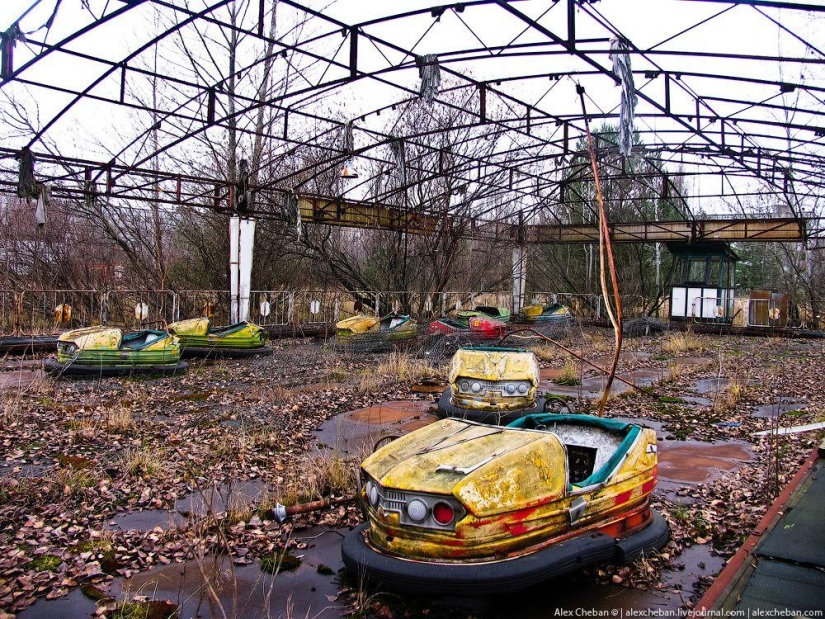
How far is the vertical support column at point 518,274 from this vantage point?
19188 mm

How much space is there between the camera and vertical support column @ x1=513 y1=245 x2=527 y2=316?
1919 cm

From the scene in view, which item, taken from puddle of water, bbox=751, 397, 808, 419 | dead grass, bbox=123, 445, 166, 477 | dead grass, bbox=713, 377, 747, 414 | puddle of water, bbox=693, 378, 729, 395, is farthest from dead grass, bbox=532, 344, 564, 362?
dead grass, bbox=123, 445, 166, 477

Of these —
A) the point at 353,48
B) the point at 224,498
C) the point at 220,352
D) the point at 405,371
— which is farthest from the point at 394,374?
the point at 224,498

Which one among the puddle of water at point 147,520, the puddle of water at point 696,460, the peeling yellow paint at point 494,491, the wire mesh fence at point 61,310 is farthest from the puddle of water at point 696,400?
the wire mesh fence at point 61,310

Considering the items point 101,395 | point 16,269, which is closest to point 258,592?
point 101,395

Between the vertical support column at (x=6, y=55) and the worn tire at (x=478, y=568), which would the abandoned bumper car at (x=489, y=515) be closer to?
the worn tire at (x=478, y=568)

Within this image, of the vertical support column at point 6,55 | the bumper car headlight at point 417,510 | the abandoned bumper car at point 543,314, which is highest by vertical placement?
the vertical support column at point 6,55

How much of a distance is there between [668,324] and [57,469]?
17.4 metres

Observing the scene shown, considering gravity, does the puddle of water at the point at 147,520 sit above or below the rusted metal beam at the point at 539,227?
below

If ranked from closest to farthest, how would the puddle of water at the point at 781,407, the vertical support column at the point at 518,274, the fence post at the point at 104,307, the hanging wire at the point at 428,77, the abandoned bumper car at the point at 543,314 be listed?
1. the puddle of water at the point at 781,407
2. the hanging wire at the point at 428,77
3. the fence post at the point at 104,307
4. the abandoned bumper car at the point at 543,314
5. the vertical support column at the point at 518,274

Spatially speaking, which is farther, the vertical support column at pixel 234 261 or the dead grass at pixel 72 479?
the vertical support column at pixel 234 261

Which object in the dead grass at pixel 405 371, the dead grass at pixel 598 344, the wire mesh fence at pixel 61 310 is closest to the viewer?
the dead grass at pixel 405 371

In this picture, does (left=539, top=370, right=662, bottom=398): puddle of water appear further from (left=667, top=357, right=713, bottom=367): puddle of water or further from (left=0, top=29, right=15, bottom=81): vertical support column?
(left=0, top=29, right=15, bottom=81): vertical support column

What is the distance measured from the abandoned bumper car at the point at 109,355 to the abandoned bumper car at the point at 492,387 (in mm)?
4873
